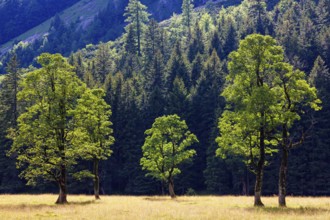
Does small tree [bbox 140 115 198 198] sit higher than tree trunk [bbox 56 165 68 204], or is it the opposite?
small tree [bbox 140 115 198 198]

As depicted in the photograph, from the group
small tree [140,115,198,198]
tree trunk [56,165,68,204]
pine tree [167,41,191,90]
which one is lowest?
tree trunk [56,165,68,204]

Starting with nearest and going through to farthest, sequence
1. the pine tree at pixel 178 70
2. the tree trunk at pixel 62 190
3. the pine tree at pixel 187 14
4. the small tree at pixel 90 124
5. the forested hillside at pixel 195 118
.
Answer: the tree trunk at pixel 62 190
the small tree at pixel 90 124
the forested hillside at pixel 195 118
the pine tree at pixel 178 70
the pine tree at pixel 187 14

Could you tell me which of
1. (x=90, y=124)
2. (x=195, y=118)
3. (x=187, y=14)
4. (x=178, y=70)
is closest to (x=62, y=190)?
(x=90, y=124)

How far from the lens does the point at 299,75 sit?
34.4 meters

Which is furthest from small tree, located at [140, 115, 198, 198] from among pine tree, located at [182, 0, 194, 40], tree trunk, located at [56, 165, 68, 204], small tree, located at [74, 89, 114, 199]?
pine tree, located at [182, 0, 194, 40]

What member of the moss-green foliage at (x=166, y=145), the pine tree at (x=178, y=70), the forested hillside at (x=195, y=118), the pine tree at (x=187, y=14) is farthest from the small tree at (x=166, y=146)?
the pine tree at (x=187, y=14)

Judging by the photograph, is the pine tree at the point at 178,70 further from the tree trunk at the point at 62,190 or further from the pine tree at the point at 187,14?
the pine tree at the point at 187,14

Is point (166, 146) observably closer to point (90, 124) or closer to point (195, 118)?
point (90, 124)

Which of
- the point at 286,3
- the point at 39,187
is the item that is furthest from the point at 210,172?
the point at 286,3

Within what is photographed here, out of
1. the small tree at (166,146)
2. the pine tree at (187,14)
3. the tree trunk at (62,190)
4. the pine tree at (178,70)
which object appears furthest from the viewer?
the pine tree at (187,14)

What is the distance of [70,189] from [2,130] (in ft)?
60.3

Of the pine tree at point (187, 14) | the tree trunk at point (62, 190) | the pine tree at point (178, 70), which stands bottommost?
the tree trunk at point (62, 190)

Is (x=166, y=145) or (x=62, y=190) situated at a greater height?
(x=166, y=145)

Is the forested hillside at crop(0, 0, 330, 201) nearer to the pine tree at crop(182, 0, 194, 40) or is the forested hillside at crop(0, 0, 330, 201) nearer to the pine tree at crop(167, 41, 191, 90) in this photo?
the pine tree at crop(167, 41, 191, 90)
